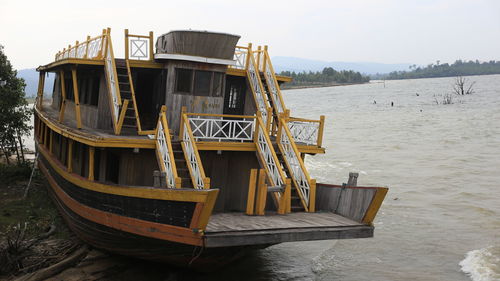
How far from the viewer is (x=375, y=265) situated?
17.3 meters

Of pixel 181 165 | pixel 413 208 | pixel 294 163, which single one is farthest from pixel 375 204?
pixel 413 208

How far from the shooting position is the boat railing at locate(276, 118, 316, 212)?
41.4 feet

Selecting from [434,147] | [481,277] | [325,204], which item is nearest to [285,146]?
[325,204]

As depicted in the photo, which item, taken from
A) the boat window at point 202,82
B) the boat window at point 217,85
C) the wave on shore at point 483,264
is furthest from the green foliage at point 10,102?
the wave on shore at point 483,264

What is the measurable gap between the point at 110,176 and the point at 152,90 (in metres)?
3.35

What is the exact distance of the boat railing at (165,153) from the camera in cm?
1173

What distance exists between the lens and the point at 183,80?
49.6 feet

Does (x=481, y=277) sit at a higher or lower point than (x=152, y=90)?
lower

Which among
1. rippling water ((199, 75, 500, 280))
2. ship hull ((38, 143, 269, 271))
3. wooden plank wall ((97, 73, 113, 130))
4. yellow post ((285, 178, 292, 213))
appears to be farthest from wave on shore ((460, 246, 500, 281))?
wooden plank wall ((97, 73, 113, 130))

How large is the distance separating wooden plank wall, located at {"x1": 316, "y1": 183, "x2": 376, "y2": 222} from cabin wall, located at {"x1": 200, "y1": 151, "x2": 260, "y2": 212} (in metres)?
1.96

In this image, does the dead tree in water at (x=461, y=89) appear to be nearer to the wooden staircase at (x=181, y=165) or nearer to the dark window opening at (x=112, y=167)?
the wooden staircase at (x=181, y=165)

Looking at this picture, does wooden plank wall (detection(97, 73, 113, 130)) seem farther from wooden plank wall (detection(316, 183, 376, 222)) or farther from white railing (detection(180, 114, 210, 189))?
wooden plank wall (detection(316, 183, 376, 222))

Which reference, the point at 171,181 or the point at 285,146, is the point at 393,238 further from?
the point at 171,181

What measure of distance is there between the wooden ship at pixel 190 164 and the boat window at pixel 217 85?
0.03m
